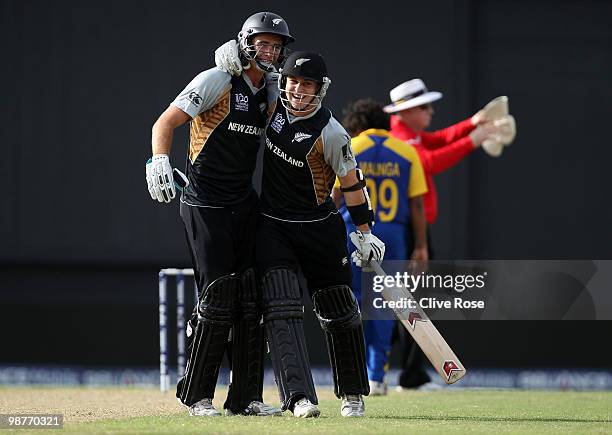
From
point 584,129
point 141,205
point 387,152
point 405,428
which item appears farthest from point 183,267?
point 405,428

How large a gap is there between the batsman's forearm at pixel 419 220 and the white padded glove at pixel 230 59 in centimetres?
236

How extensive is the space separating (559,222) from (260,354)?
168 inches

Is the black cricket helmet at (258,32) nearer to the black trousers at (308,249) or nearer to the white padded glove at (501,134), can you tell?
the black trousers at (308,249)

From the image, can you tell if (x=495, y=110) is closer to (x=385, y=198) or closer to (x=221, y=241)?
(x=385, y=198)

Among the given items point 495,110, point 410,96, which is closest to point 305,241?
point 410,96

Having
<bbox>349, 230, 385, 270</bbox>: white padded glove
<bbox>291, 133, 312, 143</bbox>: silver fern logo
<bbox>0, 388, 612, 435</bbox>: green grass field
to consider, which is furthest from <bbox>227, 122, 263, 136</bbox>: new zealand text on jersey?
<bbox>0, 388, 612, 435</bbox>: green grass field

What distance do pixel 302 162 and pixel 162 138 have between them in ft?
1.79

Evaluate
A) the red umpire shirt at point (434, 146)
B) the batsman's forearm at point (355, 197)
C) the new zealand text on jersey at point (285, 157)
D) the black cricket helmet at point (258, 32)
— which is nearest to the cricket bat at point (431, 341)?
the batsman's forearm at point (355, 197)

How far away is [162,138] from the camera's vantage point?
17.3 feet

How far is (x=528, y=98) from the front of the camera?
9.36 m

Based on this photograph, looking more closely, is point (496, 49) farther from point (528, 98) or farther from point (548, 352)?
point (548, 352)

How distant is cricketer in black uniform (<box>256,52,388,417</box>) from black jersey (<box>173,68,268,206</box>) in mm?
96

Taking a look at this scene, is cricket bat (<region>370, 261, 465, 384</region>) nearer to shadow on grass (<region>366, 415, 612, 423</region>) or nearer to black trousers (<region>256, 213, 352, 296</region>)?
shadow on grass (<region>366, 415, 612, 423</region>)

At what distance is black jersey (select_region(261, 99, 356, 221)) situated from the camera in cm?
536
